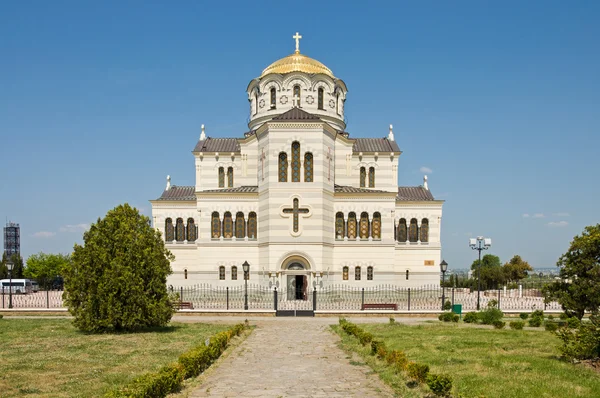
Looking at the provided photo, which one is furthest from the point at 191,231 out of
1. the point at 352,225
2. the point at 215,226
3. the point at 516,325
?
the point at 516,325

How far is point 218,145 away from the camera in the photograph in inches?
1629

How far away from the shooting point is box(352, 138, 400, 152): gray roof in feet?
134

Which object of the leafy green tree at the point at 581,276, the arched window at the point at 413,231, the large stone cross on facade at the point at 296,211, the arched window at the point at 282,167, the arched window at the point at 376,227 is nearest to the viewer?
the leafy green tree at the point at 581,276

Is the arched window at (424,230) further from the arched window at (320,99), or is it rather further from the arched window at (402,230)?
the arched window at (320,99)

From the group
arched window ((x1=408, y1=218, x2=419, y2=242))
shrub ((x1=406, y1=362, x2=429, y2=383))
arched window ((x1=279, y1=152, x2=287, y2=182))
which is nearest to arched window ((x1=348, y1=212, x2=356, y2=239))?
arched window ((x1=408, y1=218, x2=419, y2=242))

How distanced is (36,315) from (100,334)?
988 centimetres

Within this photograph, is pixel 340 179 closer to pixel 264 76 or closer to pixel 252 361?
pixel 264 76

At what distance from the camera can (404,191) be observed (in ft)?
137

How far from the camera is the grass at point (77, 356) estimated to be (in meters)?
10.5

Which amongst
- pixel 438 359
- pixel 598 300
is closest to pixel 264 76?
pixel 598 300

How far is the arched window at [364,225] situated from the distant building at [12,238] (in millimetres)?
79475

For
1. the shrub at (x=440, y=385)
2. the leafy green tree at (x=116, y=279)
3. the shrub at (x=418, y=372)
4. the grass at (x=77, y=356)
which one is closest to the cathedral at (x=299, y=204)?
the grass at (x=77, y=356)

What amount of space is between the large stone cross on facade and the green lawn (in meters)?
14.6

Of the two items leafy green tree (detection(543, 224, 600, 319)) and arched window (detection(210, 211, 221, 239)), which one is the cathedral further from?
leafy green tree (detection(543, 224, 600, 319))
